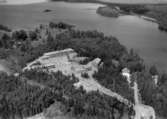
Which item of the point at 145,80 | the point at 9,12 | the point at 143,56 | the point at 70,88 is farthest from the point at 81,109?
the point at 9,12

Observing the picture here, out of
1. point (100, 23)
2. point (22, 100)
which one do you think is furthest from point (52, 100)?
point (100, 23)

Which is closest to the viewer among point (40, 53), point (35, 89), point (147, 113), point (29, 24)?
point (147, 113)

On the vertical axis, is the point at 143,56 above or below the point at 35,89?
below

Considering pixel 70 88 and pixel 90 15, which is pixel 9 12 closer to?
pixel 90 15

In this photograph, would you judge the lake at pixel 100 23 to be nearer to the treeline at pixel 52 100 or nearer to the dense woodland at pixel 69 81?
the dense woodland at pixel 69 81

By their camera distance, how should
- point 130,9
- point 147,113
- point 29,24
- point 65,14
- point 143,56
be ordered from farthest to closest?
1. point 130,9
2. point 65,14
3. point 29,24
4. point 143,56
5. point 147,113

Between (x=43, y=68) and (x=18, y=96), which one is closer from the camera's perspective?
(x=18, y=96)

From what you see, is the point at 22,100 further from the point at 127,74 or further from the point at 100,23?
the point at 100,23
